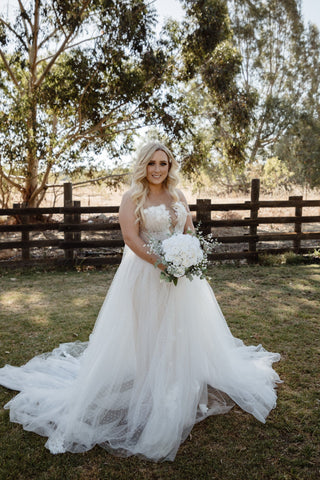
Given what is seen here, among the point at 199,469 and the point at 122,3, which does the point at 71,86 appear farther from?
the point at 199,469

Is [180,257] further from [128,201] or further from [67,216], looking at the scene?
[67,216]

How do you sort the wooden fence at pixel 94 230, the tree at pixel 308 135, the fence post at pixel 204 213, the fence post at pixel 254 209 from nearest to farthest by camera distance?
the wooden fence at pixel 94 230 → the fence post at pixel 204 213 → the fence post at pixel 254 209 → the tree at pixel 308 135

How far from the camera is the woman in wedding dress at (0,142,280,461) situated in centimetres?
287

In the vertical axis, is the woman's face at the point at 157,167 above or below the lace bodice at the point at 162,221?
above

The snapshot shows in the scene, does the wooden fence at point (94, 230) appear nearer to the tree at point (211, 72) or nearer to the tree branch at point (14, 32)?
the tree at point (211, 72)

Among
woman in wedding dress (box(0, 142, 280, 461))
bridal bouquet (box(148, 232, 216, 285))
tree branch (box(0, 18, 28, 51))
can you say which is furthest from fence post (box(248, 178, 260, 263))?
tree branch (box(0, 18, 28, 51))

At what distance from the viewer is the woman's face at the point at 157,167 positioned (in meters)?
3.35

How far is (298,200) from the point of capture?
9.37 meters

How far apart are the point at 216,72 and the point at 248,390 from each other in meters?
10.2

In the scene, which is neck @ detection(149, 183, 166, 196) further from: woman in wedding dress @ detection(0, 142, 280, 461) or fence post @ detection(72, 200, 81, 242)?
fence post @ detection(72, 200, 81, 242)

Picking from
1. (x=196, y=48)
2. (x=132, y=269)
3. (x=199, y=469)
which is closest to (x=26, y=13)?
(x=196, y=48)

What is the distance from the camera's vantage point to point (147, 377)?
3092 mm

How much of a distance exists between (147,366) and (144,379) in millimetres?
106

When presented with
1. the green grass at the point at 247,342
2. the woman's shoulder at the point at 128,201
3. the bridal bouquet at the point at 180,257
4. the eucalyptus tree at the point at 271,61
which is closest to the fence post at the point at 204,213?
the green grass at the point at 247,342
